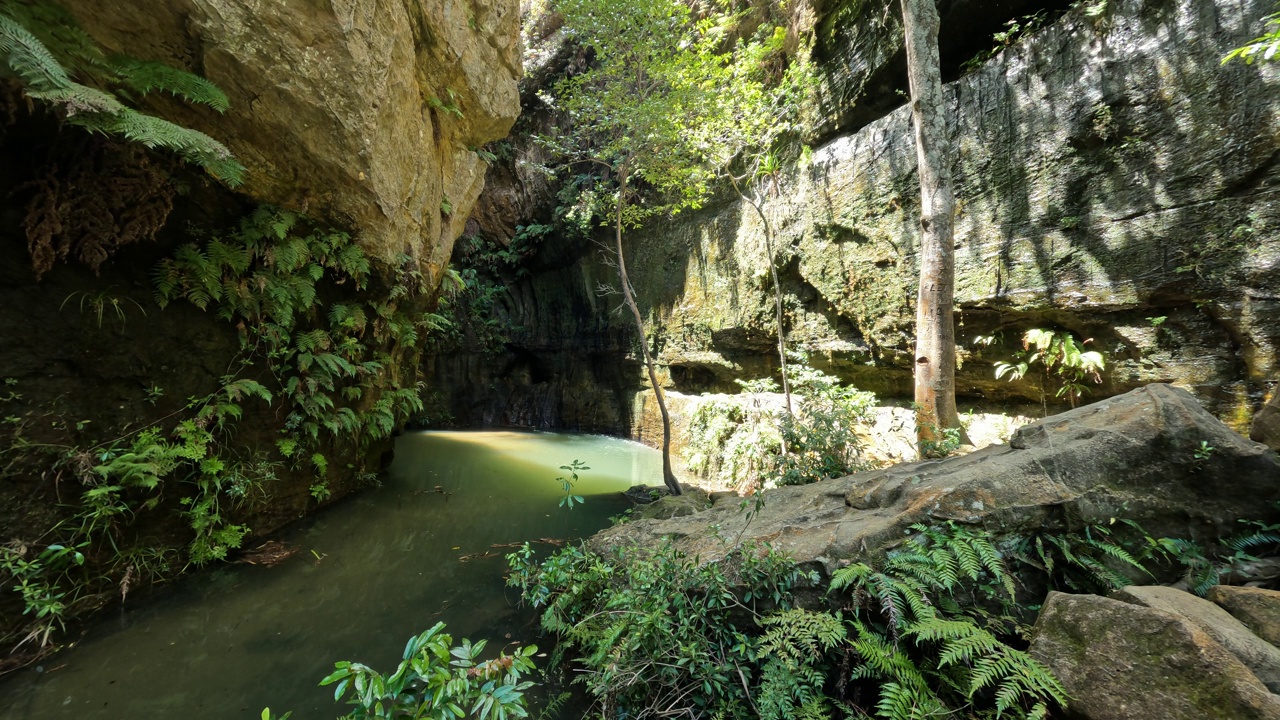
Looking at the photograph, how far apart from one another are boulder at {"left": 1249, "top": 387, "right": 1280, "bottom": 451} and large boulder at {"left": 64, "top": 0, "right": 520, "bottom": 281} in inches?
296

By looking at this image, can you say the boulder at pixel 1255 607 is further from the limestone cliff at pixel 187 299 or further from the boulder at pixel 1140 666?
the limestone cliff at pixel 187 299

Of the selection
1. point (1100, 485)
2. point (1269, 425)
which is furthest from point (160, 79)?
point (1269, 425)

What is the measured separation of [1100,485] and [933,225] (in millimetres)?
3537

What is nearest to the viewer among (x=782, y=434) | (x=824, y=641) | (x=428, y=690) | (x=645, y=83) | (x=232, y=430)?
(x=428, y=690)

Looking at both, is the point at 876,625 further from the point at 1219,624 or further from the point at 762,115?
the point at 762,115

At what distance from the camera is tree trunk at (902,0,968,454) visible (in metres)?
5.12

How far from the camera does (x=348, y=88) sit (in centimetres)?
448

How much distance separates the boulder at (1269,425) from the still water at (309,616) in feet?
16.3

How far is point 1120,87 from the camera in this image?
5.07 metres

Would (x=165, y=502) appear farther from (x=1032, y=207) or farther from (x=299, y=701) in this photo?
(x=1032, y=207)

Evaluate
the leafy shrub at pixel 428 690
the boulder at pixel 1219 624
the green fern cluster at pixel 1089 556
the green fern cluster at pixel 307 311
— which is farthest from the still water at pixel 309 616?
the boulder at pixel 1219 624

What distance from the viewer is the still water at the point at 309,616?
105 inches

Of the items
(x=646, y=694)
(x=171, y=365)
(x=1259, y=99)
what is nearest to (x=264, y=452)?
(x=171, y=365)

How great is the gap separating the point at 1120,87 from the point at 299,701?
933 centimetres
